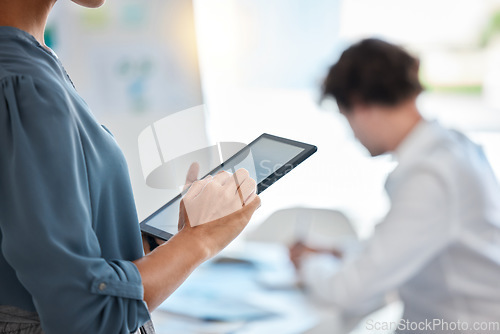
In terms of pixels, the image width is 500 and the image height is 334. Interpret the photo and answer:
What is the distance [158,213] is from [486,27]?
→ 111 cm

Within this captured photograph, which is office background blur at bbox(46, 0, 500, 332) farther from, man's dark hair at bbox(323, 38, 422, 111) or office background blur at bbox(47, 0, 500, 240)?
man's dark hair at bbox(323, 38, 422, 111)

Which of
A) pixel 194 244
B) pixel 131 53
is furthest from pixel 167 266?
pixel 131 53

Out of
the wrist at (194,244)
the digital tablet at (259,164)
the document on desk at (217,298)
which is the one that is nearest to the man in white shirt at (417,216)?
the document on desk at (217,298)

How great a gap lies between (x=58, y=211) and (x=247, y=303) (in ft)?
2.75

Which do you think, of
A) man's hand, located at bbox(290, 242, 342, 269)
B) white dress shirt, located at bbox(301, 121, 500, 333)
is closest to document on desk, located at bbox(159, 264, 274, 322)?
man's hand, located at bbox(290, 242, 342, 269)

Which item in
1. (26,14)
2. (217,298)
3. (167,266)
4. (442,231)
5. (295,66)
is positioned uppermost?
(26,14)

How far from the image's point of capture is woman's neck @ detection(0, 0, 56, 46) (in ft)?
1.21

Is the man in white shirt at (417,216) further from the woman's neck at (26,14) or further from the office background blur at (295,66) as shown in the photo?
the woman's neck at (26,14)

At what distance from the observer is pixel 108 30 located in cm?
130

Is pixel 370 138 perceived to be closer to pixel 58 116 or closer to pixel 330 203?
pixel 330 203

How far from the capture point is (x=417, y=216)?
917 mm

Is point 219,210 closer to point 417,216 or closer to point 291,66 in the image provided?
point 417,216

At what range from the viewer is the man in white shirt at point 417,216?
918 millimetres

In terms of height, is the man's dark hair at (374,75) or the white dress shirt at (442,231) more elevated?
the man's dark hair at (374,75)
